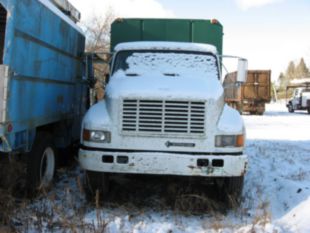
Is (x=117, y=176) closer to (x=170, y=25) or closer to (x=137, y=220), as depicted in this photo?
(x=137, y=220)

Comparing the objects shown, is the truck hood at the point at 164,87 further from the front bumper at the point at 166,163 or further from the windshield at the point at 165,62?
the front bumper at the point at 166,163

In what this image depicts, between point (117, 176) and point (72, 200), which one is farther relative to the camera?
point (117, 176)

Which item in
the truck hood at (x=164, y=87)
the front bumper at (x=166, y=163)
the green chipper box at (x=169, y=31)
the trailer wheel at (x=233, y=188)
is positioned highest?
the green chipper box at (x=169, y=31)

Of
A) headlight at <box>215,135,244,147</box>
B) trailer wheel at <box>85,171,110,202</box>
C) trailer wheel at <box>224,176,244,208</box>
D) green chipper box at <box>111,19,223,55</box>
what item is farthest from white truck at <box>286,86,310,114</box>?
trailer wheel at <box>85,171,110,202</box>

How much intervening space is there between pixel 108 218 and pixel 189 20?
533cm

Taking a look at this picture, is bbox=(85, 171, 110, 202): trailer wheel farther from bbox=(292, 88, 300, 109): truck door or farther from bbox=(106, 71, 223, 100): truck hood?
bbox=(292, 88, 300, 109): truck door

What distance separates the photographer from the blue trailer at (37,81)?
4.70 m

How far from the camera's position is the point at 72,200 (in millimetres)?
5734

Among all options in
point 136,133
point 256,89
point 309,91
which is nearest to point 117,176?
point 136,133

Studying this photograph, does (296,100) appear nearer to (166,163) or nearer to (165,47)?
(165,47)

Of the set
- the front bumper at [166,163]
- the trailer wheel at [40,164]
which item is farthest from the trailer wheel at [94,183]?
the trailer wheel at [40,164]

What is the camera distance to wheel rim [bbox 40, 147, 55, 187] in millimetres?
6321

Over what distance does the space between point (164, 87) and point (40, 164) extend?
2.04 m

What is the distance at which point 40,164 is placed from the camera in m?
5.82
